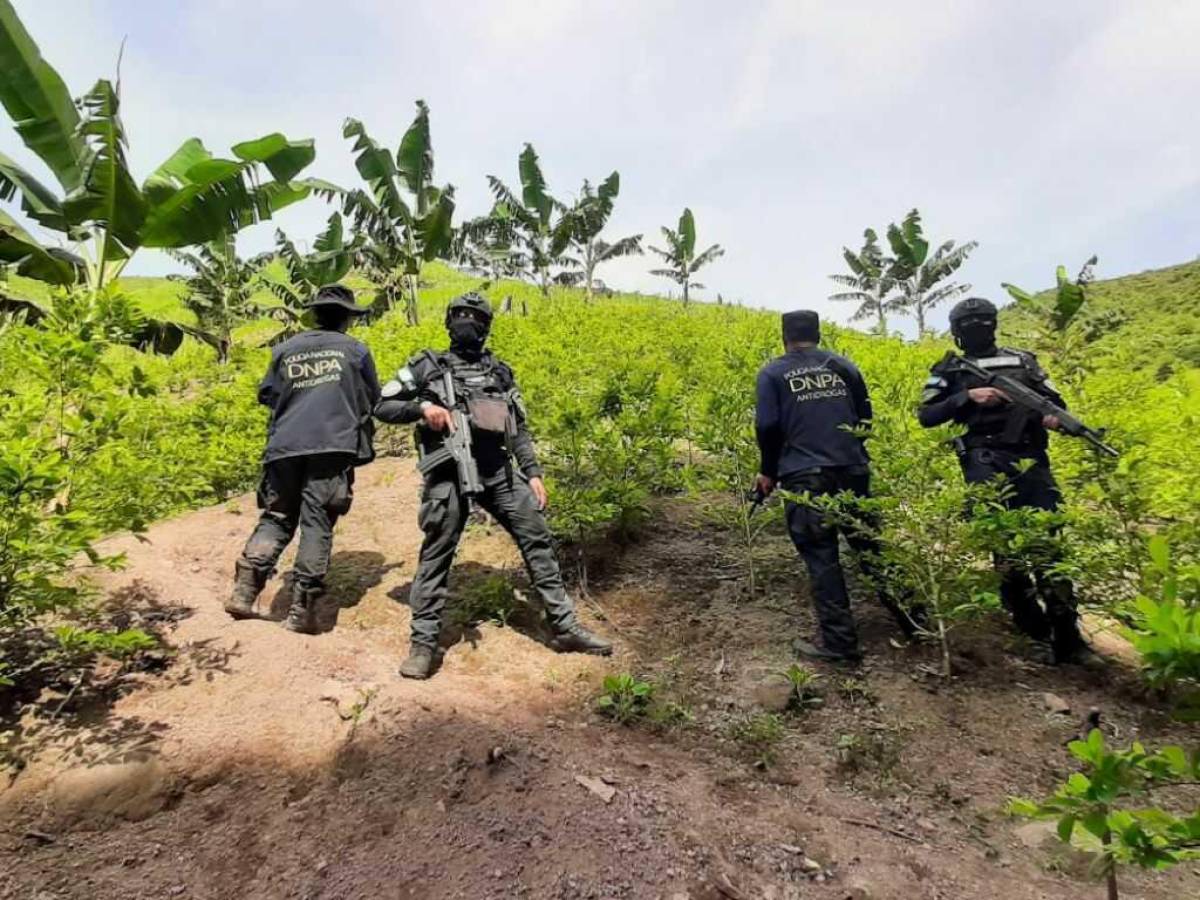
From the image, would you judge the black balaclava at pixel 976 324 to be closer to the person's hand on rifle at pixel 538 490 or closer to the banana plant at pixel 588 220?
the person's hand on rifle at pixel 538 490

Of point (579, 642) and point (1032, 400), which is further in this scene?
point (579, 642)

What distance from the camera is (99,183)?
5.78m

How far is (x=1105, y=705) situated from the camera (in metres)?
3.19

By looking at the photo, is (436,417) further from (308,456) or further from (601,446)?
(601,446)

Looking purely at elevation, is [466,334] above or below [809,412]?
above

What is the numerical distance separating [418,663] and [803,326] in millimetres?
3106

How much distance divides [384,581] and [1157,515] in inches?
184

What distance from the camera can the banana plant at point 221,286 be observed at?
16.6 metres

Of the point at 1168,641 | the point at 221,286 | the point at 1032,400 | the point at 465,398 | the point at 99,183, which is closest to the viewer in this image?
the point at 1168,641

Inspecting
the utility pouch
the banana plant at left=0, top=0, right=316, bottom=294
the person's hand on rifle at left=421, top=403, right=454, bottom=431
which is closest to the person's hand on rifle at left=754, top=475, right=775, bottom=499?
the utility pouch

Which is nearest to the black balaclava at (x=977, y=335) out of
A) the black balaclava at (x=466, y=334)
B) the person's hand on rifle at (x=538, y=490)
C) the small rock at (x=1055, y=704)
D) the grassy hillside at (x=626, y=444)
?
the grassy hillside at (x=626, y=444)

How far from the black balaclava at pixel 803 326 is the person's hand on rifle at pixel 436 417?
221cm

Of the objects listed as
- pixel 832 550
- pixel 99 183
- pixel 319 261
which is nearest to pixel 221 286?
pixel 319 261

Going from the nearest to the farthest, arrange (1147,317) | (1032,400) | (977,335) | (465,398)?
(1032,400) < (465,398) < (977,335) < (1147,317)
